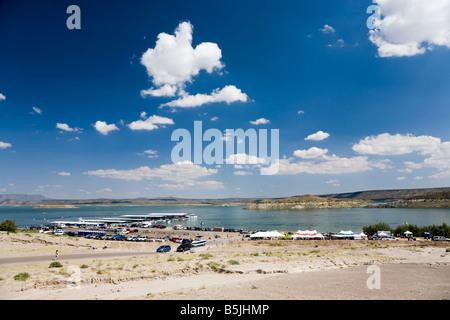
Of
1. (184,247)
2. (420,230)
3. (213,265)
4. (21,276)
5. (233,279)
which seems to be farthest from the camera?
(420,230)

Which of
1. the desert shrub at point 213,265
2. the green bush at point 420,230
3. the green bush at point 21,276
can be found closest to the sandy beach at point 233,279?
the desert shrub at point 213,265

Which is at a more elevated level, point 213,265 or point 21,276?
point 21,276

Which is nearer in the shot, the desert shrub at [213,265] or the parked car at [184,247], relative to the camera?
the desert shrub at [213,265]

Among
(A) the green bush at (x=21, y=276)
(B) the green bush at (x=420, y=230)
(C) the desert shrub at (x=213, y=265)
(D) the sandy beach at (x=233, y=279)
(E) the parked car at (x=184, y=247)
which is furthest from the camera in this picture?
(B) the green bush at (x=420, y=230)

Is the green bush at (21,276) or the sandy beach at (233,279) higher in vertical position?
the green bush at (21,276)

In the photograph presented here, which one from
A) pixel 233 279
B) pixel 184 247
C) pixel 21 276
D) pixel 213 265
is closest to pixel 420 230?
pixel 184 247

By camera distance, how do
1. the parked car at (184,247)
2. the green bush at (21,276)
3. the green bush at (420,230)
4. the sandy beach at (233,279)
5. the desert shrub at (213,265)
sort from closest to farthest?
the sandy beach at (233,279) < the green bush at (21,276) < the desert shrub at (213,265) < the parked car at (184,247) < the green bush at (420,230)

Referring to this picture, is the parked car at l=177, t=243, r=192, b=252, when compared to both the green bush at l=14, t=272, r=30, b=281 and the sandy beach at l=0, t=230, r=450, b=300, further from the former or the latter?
the green bush at l=14, t=272, r=30, b=281

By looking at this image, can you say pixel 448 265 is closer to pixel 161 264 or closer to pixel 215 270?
pixel 215 270

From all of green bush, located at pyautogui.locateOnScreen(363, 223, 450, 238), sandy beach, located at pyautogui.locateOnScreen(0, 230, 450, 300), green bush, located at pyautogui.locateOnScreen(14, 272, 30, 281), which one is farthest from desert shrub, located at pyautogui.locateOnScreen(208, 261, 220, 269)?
green bush, located at pyautogui.locateOnScreen(363, 223, 450, 238)

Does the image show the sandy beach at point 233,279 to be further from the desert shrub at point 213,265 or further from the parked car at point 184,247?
the parked car at point 184,247

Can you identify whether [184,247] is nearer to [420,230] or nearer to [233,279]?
[233,279]

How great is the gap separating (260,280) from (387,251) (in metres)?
26.2
